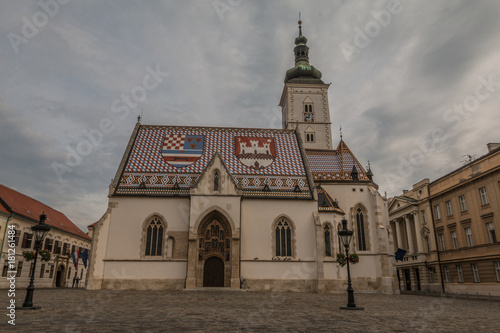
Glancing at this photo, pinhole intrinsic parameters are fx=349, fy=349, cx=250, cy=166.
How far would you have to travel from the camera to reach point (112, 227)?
29266 mm

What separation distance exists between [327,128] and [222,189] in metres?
23.0

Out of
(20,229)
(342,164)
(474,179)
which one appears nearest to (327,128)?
(342,164)

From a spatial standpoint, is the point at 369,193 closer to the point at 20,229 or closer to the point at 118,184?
the point at 118,184

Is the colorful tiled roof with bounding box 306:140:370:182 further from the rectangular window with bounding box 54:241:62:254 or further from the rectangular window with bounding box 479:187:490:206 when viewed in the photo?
the rectangular window with bounding box 54:241:62:254

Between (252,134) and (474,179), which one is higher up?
(252,134)

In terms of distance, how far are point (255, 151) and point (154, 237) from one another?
12842 mm

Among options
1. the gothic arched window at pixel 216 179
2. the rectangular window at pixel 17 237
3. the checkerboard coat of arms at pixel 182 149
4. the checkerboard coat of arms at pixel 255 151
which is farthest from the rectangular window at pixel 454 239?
the rectangular window at pixel 17 237

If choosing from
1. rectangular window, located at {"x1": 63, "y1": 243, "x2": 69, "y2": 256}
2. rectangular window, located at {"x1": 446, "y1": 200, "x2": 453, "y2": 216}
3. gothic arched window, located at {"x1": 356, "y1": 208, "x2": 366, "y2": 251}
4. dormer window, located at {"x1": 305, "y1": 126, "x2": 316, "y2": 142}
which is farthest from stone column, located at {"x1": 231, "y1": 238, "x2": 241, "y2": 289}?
rectangular window, located at {"x1": 63, "y1": 243, "x2": 69, "y2": 256}

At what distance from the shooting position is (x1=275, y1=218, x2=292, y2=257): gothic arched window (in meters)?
29.8

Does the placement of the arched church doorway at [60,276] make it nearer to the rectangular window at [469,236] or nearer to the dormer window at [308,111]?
the dormer window at [308,111]

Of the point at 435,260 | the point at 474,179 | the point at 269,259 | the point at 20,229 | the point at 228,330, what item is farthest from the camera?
the point at 435,260

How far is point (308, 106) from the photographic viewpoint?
49.1m

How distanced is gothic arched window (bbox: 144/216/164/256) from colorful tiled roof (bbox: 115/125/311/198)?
2.59 m

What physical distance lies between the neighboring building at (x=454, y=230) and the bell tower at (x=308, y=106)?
45.2ft
